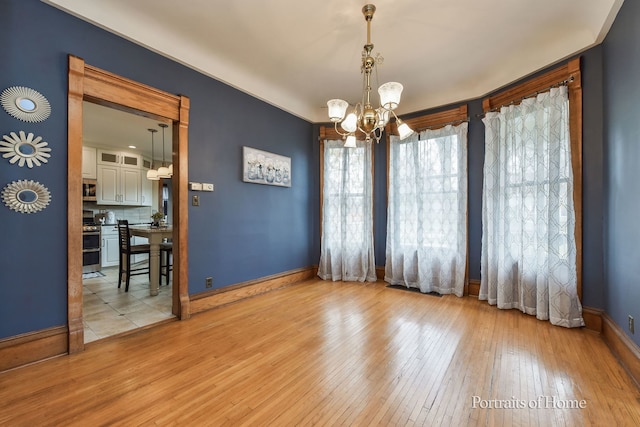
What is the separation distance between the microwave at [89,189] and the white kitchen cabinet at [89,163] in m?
0.10

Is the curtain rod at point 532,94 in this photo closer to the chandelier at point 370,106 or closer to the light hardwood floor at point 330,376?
the chandelier at point 370,106

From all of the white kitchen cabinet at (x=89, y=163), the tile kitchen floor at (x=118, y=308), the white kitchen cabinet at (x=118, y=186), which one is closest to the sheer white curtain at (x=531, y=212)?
the tile kitchen floor at (x=118, y=308)

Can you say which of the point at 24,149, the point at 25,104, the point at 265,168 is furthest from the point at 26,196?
the point at 265,168

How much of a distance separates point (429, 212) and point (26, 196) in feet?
14.4

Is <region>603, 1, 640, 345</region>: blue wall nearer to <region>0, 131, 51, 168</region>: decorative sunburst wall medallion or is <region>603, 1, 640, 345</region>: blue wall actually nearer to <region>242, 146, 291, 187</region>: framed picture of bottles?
<region>242, 146, 291, 187</region>: framed picture of bottles

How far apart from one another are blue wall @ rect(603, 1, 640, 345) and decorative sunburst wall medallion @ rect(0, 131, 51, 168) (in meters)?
4.45

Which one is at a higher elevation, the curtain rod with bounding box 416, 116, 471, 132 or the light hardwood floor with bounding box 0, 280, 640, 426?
the curtain rod with bounding box 416, 116, 471, 132

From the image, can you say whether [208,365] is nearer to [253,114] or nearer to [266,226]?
[266,226]

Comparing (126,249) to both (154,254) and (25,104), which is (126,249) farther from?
(25,104)

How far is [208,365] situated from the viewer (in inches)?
80.9

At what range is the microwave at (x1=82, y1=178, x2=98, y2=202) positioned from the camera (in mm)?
5730

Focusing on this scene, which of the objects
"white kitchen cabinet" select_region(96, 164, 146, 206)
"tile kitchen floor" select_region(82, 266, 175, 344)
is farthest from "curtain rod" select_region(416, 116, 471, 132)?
"white kitchen cabinet" select_region(96, 164, 146, 206)

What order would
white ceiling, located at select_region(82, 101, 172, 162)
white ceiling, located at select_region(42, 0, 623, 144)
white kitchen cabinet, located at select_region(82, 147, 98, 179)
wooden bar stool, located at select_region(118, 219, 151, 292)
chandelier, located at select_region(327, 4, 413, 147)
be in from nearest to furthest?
A: chandelier, located at select_region(327, 4, 413, 147)
white ceiling, located at select_region(42, 0, 623, 144)
wooden bar stool, located at select_region(118, 219, 151, 292)
white ceiling, located at select_region(82, 101, 172, 162)
white kitchen cabinet, located at select_region(82, 147, 98, 179)

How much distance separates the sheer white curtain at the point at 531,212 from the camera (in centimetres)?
276
